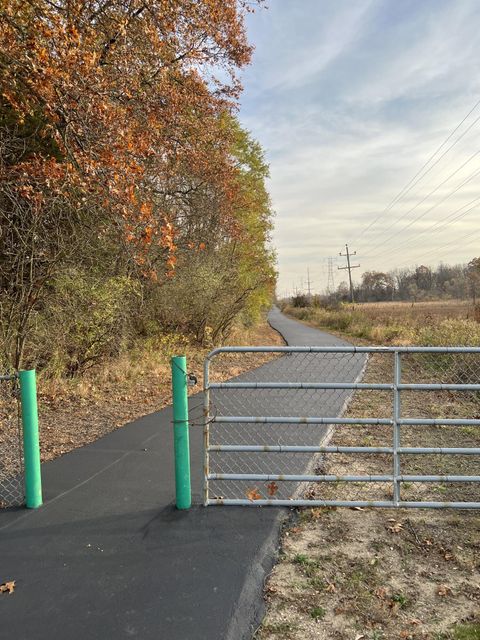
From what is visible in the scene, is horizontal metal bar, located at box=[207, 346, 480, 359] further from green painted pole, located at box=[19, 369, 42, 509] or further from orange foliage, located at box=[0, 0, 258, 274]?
orange foliage, located at box=[0, 0, 258, 274]

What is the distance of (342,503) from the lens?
12.6 ft

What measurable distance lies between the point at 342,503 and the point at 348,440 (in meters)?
2.39

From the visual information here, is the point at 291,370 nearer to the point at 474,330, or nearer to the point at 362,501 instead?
the point at 474,330

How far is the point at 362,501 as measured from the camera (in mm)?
4008

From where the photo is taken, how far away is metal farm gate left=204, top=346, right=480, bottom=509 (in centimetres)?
383

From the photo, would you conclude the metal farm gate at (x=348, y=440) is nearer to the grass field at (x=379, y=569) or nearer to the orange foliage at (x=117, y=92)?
the grass field at (x=379, y=569)

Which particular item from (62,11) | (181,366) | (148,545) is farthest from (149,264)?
(148,545)

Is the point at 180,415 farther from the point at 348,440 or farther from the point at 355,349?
the point at 348,440

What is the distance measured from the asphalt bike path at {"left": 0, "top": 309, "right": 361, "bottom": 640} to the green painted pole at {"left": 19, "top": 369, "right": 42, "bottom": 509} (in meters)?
0.13

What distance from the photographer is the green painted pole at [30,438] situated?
12.6 feet

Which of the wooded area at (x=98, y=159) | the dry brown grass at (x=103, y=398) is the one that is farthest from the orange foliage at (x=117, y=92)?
the dry brown grass at (x=103, y=398)

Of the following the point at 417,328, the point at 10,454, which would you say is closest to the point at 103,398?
the point at 10,454

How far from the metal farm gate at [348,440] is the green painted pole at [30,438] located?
57.7 inches

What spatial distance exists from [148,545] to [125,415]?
14.5 ft
